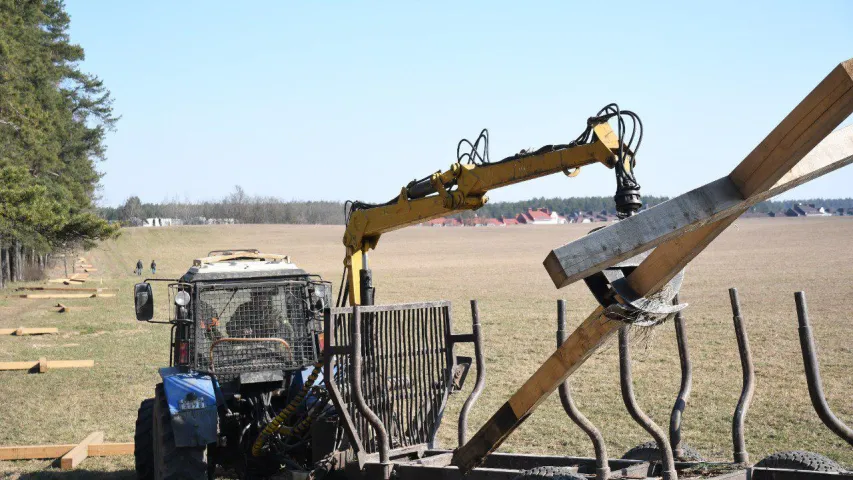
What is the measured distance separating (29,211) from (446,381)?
72.5 ft

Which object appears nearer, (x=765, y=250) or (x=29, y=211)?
(x=29, y=211)

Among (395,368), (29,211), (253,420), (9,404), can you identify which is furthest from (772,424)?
(29,211)

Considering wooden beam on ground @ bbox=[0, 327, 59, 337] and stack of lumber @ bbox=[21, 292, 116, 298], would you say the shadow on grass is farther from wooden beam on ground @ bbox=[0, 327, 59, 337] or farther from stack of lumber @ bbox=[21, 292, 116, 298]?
stack of lumber @ bbox=[21, 292, 116, 298]

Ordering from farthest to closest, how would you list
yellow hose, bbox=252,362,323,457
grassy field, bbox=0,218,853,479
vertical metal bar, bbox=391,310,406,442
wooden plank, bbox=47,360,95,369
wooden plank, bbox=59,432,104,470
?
wooden plank, bbox=47,360,95,369
grassy field, bbox=0,218,853,479
wooden plank, bbox=59,432,104,470
yellow hose, bbox=252,362,323,457
vertical metal bar, bbox=391,310,406,442

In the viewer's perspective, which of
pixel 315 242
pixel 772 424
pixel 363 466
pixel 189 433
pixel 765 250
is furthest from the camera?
pixel 315 242

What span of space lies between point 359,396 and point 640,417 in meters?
2.01

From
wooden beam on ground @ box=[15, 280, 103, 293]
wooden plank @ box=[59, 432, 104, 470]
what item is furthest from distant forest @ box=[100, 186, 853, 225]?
wooden plank @ box=[59, 432, 104, 470]

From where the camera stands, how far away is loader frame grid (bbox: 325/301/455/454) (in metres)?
6.80

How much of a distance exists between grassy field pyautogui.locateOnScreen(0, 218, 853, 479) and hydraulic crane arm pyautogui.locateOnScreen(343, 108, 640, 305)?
967 mm

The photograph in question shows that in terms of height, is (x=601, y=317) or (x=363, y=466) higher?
(x=601, y=317)

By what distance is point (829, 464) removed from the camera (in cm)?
591

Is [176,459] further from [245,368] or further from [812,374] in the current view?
[812,374]

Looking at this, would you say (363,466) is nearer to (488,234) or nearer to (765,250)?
(765,250)

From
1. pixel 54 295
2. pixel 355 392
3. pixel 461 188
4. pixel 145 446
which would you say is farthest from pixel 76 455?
pixel 54 295
